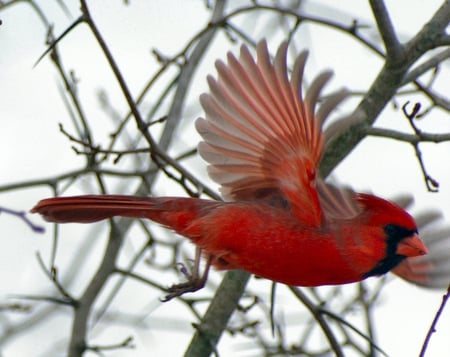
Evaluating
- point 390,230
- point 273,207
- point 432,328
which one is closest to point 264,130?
point 273,207

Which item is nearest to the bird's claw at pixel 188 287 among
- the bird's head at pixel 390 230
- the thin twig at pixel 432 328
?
the bird's head at pixel 390 230

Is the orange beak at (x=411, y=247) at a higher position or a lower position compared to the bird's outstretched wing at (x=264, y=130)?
lower

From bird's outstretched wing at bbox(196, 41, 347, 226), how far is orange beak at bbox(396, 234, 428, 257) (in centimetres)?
28

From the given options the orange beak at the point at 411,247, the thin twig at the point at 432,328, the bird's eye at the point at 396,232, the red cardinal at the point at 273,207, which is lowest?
the thin twig at the point at 432,328

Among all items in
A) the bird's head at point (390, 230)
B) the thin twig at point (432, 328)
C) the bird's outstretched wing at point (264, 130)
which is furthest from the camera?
the bird's head at point (390, 230)

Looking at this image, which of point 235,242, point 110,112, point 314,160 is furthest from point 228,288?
point 110,112

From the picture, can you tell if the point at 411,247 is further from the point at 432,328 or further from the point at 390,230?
the point at 432,328

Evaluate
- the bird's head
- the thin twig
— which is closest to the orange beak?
the bird's head

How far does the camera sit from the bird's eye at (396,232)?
11.4ft

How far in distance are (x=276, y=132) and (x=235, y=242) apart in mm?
392

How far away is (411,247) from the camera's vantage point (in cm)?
350

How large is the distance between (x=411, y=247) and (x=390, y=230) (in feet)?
0.31

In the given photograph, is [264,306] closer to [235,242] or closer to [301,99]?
[235,242]

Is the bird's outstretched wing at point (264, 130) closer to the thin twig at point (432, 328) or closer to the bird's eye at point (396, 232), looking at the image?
the bird's eye at point (396, 232)
